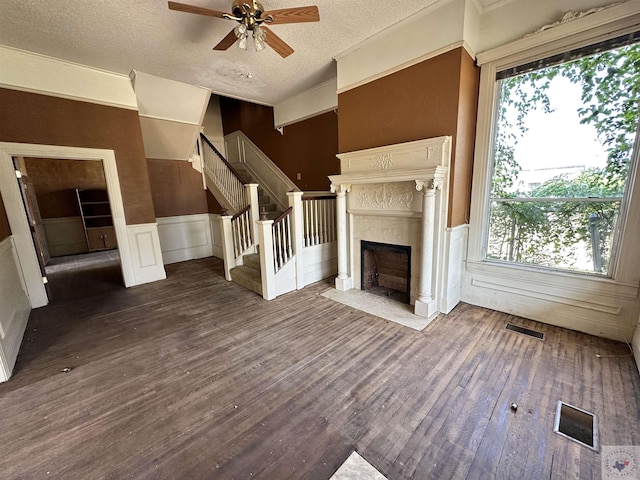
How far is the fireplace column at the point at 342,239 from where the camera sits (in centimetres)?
363

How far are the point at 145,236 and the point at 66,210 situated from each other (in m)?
4.40

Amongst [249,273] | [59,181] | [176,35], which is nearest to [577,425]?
[249,273]

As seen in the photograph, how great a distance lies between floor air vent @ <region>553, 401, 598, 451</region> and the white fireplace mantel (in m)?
1.32

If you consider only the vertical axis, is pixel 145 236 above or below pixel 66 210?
below

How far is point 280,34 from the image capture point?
2.92 metres

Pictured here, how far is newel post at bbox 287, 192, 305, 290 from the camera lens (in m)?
3.61

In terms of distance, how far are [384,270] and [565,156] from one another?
7.82ft

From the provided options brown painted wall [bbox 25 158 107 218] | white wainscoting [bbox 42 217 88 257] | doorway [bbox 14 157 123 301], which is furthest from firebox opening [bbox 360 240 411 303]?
white wainscoting [bbox 42 217 88 257]

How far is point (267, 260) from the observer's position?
3.47 metres

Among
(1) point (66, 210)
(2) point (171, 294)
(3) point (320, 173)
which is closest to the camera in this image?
(2) point (171, 294)

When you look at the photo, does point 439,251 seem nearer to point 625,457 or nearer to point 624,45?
point 625,457

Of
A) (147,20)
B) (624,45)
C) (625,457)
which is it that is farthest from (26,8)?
(625,457)

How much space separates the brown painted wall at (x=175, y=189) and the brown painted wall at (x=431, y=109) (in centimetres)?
437

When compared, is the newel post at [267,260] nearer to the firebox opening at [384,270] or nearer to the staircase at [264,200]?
the firebox opening at [384,270]
